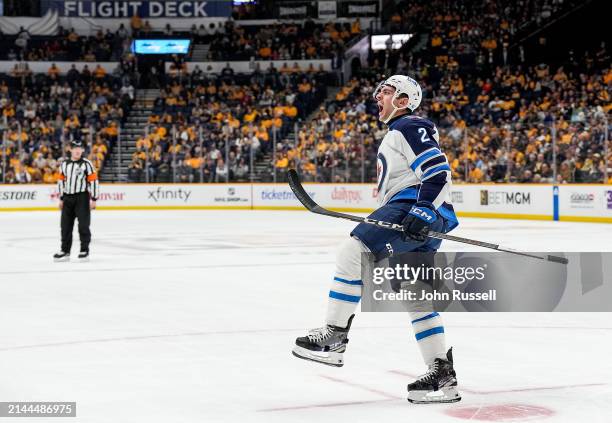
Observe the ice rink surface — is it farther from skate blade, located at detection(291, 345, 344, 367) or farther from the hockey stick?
the hockey stick

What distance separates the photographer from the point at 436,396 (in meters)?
5.23

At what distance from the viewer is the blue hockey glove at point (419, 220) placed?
5.18m

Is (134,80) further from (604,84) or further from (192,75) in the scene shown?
(604,84)

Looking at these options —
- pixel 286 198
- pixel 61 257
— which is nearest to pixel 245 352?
pixel 61 257

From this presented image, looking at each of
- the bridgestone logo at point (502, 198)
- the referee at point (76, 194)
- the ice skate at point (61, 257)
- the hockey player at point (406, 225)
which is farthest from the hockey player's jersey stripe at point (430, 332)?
the bridgestone logo at point (502, 198)

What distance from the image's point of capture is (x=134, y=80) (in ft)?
129

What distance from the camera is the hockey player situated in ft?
17.3

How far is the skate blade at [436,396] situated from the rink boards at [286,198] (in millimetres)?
18912

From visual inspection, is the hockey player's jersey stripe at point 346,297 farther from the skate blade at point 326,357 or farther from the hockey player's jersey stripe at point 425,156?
the hockey player's jersey stripe at point 425,156

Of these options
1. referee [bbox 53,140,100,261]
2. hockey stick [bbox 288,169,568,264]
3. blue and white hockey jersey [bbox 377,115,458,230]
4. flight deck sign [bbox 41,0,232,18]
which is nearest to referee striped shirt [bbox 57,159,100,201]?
referee [bbox 53,140,100,261]

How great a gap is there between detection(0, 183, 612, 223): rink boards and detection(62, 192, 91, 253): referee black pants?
40.7 feet

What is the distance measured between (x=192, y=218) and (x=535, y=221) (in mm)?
8004

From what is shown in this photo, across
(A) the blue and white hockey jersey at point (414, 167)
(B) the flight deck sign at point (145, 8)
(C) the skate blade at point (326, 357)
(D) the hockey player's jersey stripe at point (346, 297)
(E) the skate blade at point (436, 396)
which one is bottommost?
(E) the skate blade at point (436, 396)

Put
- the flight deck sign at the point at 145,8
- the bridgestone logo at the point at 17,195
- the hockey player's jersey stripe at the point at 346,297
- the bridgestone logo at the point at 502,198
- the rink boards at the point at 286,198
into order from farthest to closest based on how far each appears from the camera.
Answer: the flight deck sign at the point at 145,8 < the bridgestone logo at the point at 17,195 < the bridgestone logo at the point at 502,198 < the rink boards at the point at 286,198 < the hockey player's jersey stripe at the point at 346,297
